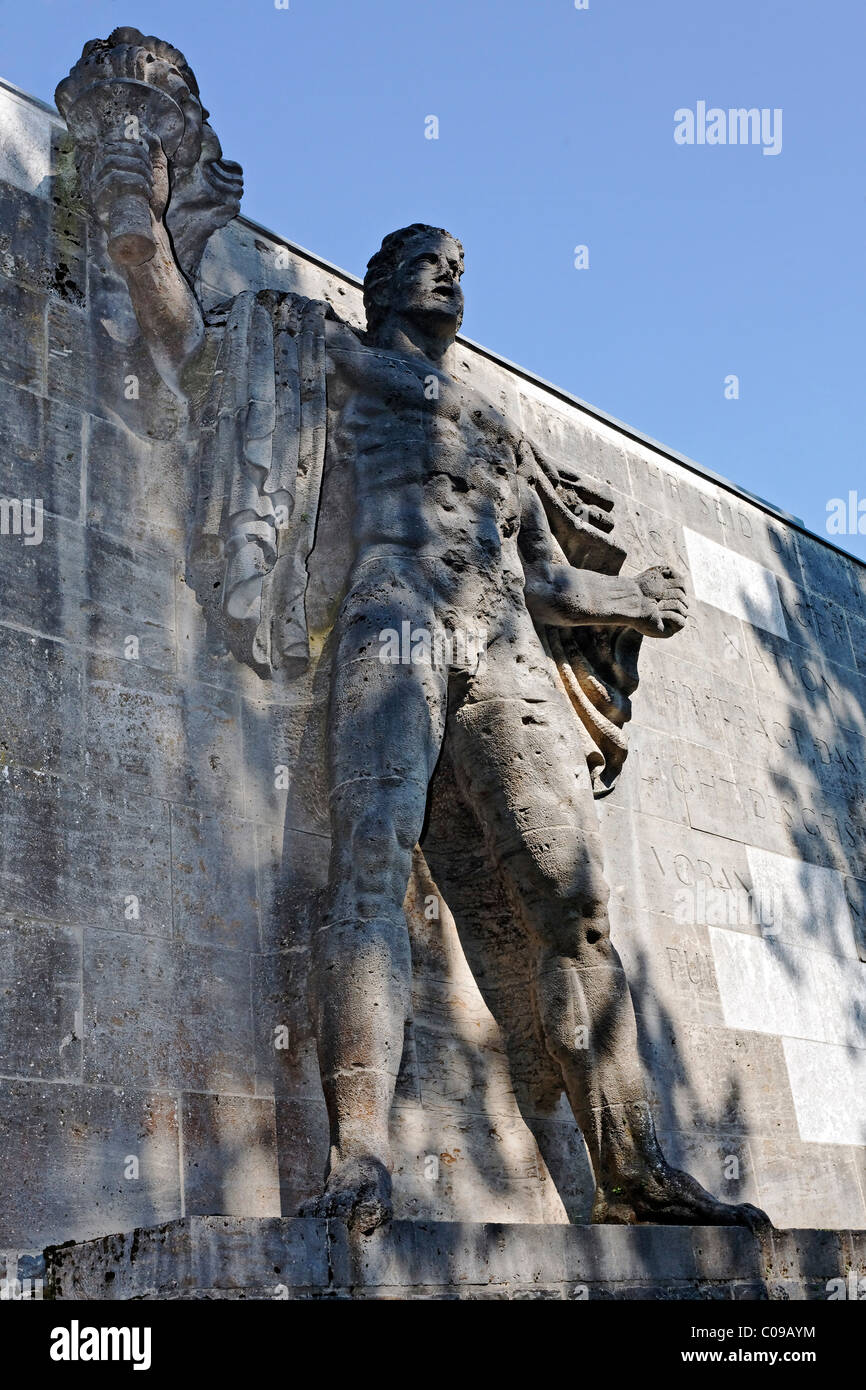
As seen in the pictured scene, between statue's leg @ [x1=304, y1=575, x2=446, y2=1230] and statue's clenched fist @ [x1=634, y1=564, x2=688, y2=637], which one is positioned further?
statue's clenched fist @ [x1=634, y1=564, x2=688, y2=637]

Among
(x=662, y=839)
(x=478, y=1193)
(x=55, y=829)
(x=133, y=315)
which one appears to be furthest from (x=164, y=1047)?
(x=662, y=839)

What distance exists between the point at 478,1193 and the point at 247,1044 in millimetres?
1071

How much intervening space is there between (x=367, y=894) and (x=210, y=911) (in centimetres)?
67

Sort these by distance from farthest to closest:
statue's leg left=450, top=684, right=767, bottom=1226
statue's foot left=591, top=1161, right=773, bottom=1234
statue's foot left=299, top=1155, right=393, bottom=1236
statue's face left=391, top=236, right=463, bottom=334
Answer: statue's face left=391, top=236, right=463, bottom=334 < statue's leg left=450, top=684, right=767, bottom=1226 < statue's foot left=591, top=1161, right=773, bottom=1234 < statue's foot left=299, top=1155, right=393, bottom=1236

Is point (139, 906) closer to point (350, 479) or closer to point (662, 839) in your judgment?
point (350, 479)

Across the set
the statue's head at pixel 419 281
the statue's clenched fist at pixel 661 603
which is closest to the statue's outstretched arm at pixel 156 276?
the statue's head at pixel 419 281

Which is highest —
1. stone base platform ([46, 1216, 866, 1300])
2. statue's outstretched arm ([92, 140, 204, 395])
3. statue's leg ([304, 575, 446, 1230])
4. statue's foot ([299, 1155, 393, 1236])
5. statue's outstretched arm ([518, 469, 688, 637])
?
statue's outstretched arm ([92, 140, 204, 395])

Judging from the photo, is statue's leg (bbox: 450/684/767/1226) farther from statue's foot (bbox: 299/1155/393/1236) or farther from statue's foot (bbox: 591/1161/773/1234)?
statue's foot (bbox: 299/1155/393/1236)

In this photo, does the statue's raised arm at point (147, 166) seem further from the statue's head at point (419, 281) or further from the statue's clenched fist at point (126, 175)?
the statue's head at point (419, 281)

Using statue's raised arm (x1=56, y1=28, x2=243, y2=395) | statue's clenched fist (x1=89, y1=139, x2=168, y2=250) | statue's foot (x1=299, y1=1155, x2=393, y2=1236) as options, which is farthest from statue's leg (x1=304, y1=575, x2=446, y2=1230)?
statue's clenched fist (x1=89, y1=139, x2=168, y2=250)

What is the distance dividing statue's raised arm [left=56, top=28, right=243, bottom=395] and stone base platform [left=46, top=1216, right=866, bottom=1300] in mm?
3258

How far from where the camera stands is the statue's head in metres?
6.12

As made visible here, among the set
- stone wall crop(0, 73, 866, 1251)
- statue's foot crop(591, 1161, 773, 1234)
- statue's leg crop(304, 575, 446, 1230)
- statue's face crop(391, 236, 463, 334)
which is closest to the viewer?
statue's leg crop(304, 575, 446, 1230)

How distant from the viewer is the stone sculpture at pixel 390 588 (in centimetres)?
484
